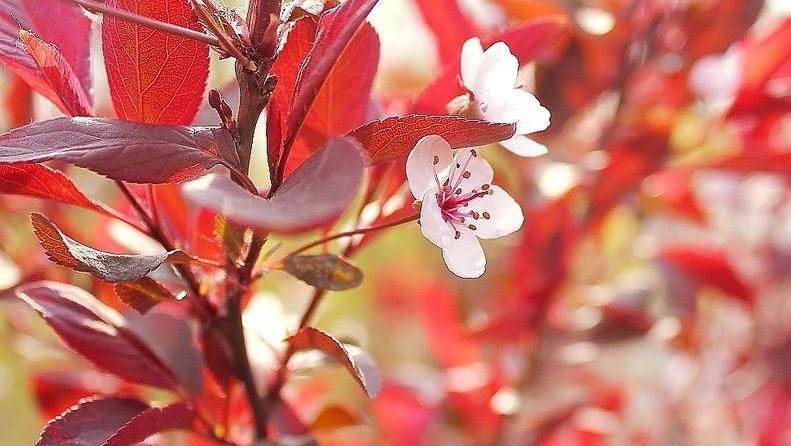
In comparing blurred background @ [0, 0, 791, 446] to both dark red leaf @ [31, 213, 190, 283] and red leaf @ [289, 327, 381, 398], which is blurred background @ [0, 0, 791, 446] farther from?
dark red leaf @ [31, 213, 190, 283]

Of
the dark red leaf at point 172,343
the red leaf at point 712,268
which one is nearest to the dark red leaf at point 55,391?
the dark red leaf at point 172,343

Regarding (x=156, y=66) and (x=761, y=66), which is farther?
(x=761, y=66)

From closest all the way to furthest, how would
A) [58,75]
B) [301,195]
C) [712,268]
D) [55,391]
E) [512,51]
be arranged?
[301,195], [58,75], [512,51], [55,391], [712,268]

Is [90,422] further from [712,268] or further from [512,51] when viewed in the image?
[712,268]

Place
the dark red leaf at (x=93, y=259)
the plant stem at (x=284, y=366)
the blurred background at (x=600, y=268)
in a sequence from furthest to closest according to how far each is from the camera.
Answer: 1. the blurred background at (x=600, y=268)
2. the plant stem at (x=284, y=366)
3. the dark red leaf at (x=93, y=259)

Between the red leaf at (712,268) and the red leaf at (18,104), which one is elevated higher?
the red leaf at (712,268)

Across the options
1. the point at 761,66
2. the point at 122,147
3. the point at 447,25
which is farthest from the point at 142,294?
the point at 761,66

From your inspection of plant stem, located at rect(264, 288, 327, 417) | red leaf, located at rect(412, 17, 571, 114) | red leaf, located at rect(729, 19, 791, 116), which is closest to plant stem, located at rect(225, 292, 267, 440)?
plant stem, located at rect(264, 288, 327, 417)

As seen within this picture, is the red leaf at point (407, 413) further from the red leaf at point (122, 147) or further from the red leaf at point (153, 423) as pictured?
the red leaf at point (122, 147)
